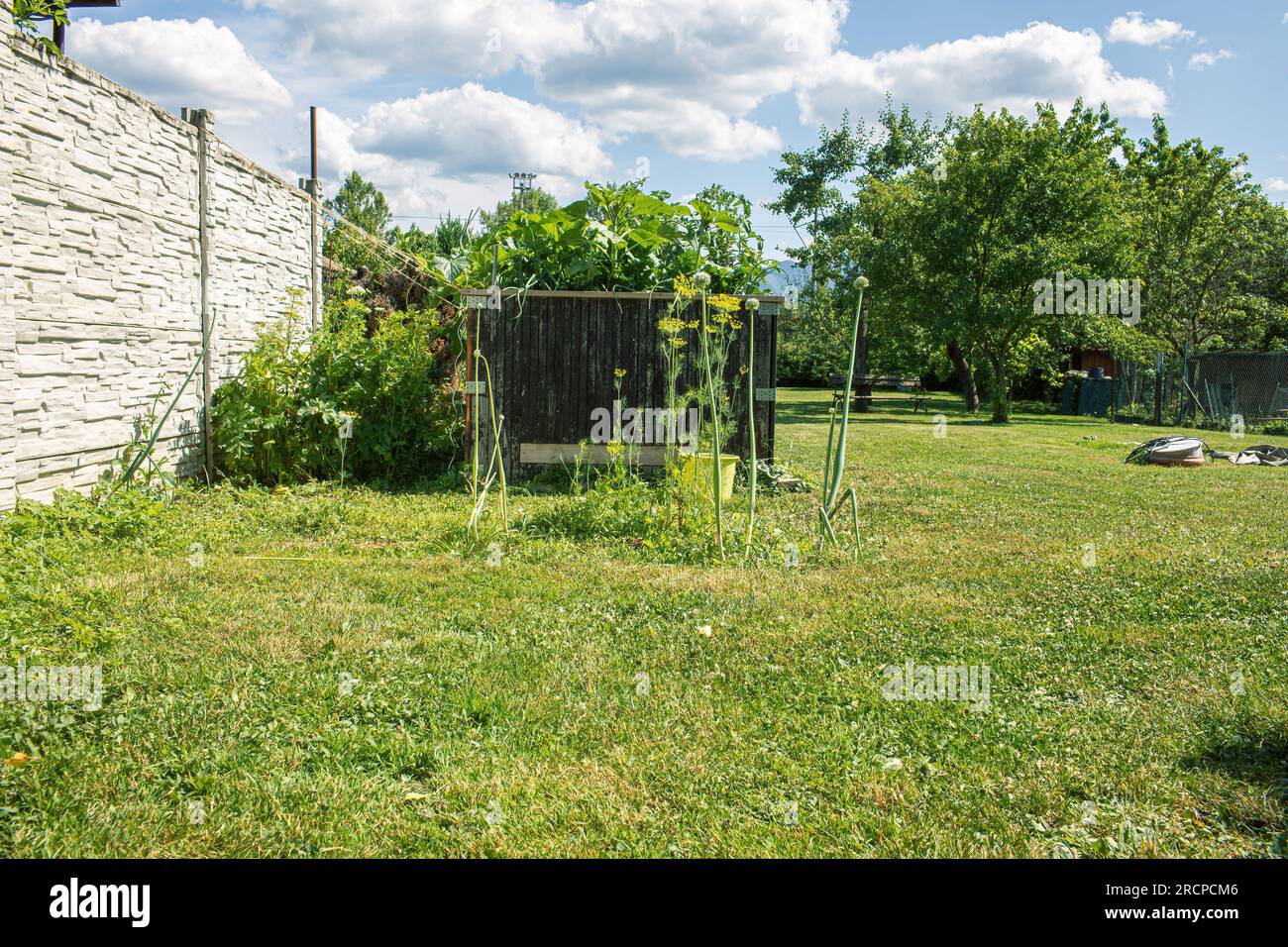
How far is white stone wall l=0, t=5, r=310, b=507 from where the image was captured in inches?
225

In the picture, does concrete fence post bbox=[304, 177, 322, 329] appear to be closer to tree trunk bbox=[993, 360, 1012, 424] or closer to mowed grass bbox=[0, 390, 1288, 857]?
mowed grass bbox=[0, 390, 1288, 857]

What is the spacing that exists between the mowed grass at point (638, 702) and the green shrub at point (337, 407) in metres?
1.70

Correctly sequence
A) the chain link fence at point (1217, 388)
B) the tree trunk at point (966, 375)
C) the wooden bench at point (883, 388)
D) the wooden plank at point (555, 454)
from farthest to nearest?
1. the tree trunk at point (966, 375)
2. the wooden bench at point (883, 388)
3. the chain link fence at point (1217, 388)
4. the wooden plank at point (555, 454)

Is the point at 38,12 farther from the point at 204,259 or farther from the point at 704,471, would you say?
the point at 704,471

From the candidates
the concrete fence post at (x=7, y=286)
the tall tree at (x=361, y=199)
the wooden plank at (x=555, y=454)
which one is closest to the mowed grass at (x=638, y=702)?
the concrete fence post at (x=7, y=286)

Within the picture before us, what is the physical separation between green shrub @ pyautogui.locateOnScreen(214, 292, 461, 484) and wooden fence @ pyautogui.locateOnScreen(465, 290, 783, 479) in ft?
1.99

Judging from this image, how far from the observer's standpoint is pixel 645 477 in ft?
27.4

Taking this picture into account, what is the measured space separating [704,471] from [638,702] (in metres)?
3.65

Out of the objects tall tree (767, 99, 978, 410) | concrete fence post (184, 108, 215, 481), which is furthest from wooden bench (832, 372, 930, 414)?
concrete fence post (184, 108, 215, 481)

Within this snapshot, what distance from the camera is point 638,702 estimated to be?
3.59 m

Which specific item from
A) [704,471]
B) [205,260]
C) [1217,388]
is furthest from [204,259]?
[1217,388]

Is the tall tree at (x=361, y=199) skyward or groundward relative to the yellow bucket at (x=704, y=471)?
skyward

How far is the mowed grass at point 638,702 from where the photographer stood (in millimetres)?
2678

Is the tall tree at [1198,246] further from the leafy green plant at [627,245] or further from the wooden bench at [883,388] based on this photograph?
the leafy green plant at [627,245]
